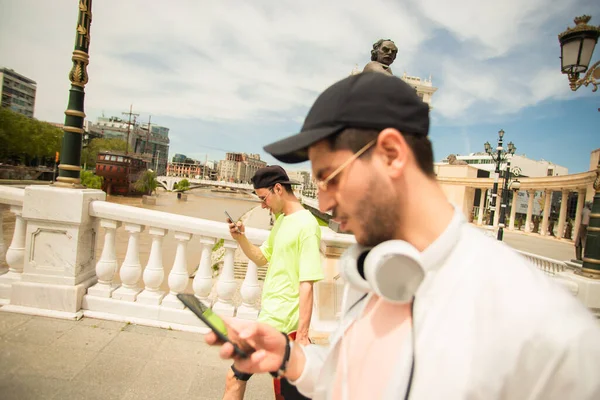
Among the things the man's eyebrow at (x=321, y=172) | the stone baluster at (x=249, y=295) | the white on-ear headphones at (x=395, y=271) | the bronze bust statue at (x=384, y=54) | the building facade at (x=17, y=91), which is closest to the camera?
the white on-ear headphones at (x=395, y=271)

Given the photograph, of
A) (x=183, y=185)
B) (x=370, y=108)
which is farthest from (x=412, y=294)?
(x=183, y=185)

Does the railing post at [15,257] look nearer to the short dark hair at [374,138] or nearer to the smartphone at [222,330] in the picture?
the smartphone at [222,330]

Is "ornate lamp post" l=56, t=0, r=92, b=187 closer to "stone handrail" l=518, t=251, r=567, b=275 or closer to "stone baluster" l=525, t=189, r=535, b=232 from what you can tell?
"stone handrail" l=518, t=251, r=567, b=275

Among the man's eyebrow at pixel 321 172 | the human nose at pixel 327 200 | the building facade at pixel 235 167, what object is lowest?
the human nose at pixel 327 200

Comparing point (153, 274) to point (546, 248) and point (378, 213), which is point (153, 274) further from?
point (546, 248)

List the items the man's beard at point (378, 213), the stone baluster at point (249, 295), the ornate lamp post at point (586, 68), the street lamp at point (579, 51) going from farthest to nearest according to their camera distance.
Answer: the street lamp at point (579, 51) → the ornate lamp post at point (586, 68) → the stone baluster at point (249, 295) → the man's beard at point (378, 213)

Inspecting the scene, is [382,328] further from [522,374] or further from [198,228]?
[198,228]

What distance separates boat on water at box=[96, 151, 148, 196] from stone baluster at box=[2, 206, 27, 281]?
62086mm

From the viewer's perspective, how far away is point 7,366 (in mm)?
2531

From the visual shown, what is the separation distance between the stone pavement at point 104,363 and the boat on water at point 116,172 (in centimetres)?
6307

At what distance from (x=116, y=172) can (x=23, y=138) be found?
1390cm

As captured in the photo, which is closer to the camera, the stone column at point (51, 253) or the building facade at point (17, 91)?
the stone column at point (51, 253)

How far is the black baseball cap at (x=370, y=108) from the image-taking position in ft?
2.84

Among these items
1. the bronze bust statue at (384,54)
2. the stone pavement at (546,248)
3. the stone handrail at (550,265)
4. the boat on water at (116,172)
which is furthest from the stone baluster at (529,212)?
the boat on water at (116,172)
